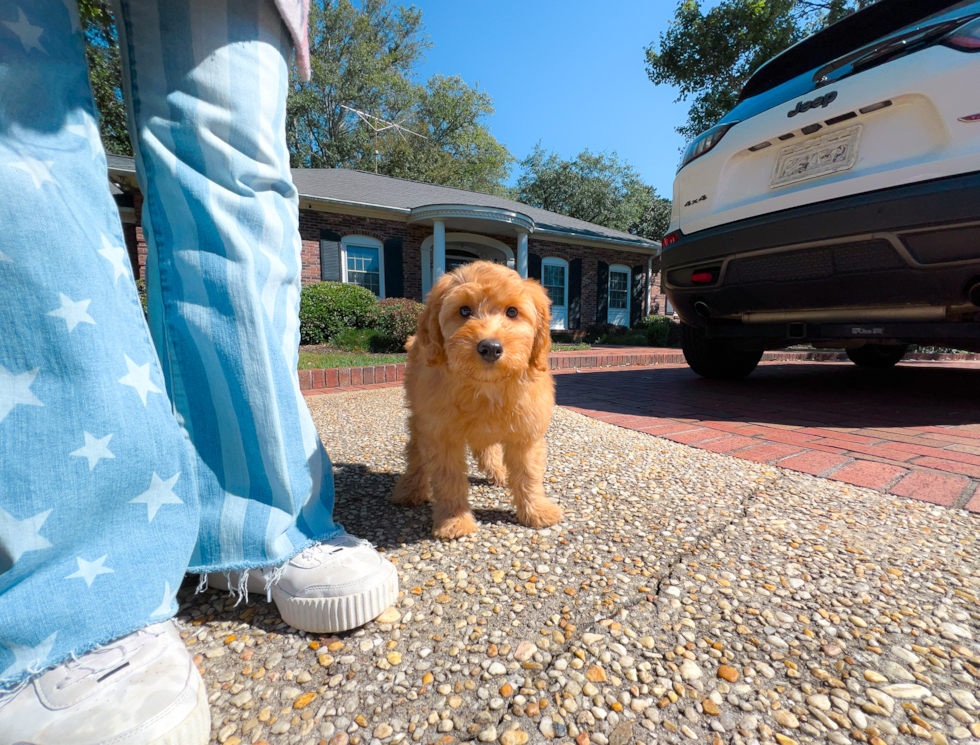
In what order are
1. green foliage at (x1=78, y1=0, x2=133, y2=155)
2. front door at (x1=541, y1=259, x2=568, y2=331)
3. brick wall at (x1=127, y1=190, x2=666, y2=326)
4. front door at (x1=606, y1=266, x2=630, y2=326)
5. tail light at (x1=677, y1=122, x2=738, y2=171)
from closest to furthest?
green foliage at (x1=78, y1=0, x2=133, y2=155), tail light at (x1=677, y1=122, x2=738, y2=171), brick wall at (x1=127, y1=190, x2=666, y2=326), front door at (x1=541, y1=259, x2=568, y2=331), front door at (x1=606, y1=266, x2=630, y2=326)

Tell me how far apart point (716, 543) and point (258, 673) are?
4.99 ft

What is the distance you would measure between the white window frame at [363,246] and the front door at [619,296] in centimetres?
933

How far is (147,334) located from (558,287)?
55.8ft

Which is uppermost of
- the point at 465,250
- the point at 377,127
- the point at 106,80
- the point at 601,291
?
the point at 377,127

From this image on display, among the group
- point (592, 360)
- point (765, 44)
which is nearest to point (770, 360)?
point (592, 360)

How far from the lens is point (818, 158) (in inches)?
120

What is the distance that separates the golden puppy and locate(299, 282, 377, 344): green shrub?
9471 millimetres

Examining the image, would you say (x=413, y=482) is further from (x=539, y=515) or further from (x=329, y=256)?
(x=329, y=256)

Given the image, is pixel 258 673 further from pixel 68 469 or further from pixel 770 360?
pixel 770 360

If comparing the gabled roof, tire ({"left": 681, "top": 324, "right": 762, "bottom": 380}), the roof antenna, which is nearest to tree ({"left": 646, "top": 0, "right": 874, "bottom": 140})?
the gabled roof

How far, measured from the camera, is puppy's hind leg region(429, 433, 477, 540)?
6.08ft

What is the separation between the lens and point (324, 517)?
1479mm

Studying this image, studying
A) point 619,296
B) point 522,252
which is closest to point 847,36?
point 522,252

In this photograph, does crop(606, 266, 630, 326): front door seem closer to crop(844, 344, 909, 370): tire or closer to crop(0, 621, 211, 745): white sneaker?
crop(844, 344, 909, 370): tire
